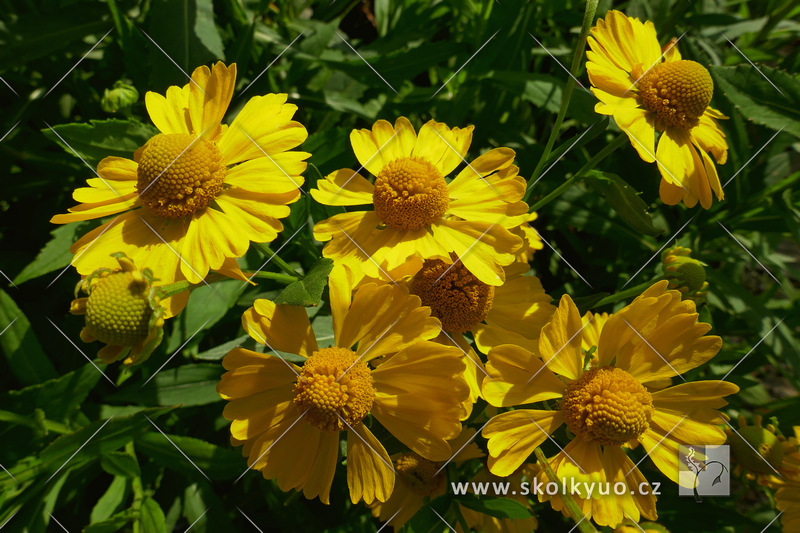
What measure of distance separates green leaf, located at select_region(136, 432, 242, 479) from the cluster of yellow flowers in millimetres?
326

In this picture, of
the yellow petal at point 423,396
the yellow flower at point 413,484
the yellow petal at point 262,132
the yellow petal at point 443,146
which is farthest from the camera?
the yellow flower at point 413,484

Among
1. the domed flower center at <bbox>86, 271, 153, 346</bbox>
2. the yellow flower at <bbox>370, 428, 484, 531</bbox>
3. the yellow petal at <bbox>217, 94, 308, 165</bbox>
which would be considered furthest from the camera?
the yellow flower at <bbox>370, 428, 484, 531</bbox>

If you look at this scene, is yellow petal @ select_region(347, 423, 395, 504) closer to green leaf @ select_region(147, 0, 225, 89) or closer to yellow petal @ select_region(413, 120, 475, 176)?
yellow petal @ select_region(413, 120, 475, 176)

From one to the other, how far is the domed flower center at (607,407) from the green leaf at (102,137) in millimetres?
1207

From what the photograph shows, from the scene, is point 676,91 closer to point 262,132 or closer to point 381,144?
point 381,144

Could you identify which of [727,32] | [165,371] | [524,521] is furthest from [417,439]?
[727,32]

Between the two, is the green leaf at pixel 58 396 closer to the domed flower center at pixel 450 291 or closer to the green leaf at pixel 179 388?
the green leaf at pixel 179 388

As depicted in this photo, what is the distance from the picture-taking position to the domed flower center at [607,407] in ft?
3.84

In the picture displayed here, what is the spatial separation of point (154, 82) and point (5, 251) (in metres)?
0.82

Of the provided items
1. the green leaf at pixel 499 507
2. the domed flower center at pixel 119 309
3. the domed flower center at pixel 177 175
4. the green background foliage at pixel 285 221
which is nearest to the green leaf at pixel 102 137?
the green background foliage at pixel 285 221

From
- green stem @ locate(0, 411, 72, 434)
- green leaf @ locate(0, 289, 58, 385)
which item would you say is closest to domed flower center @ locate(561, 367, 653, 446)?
green stem @ locate(0, 411, 72, 434)

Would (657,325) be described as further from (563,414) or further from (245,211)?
(245,211)

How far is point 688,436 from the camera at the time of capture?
1.25 meters

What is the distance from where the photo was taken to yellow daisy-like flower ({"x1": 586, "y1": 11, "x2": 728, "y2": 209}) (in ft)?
4.22
